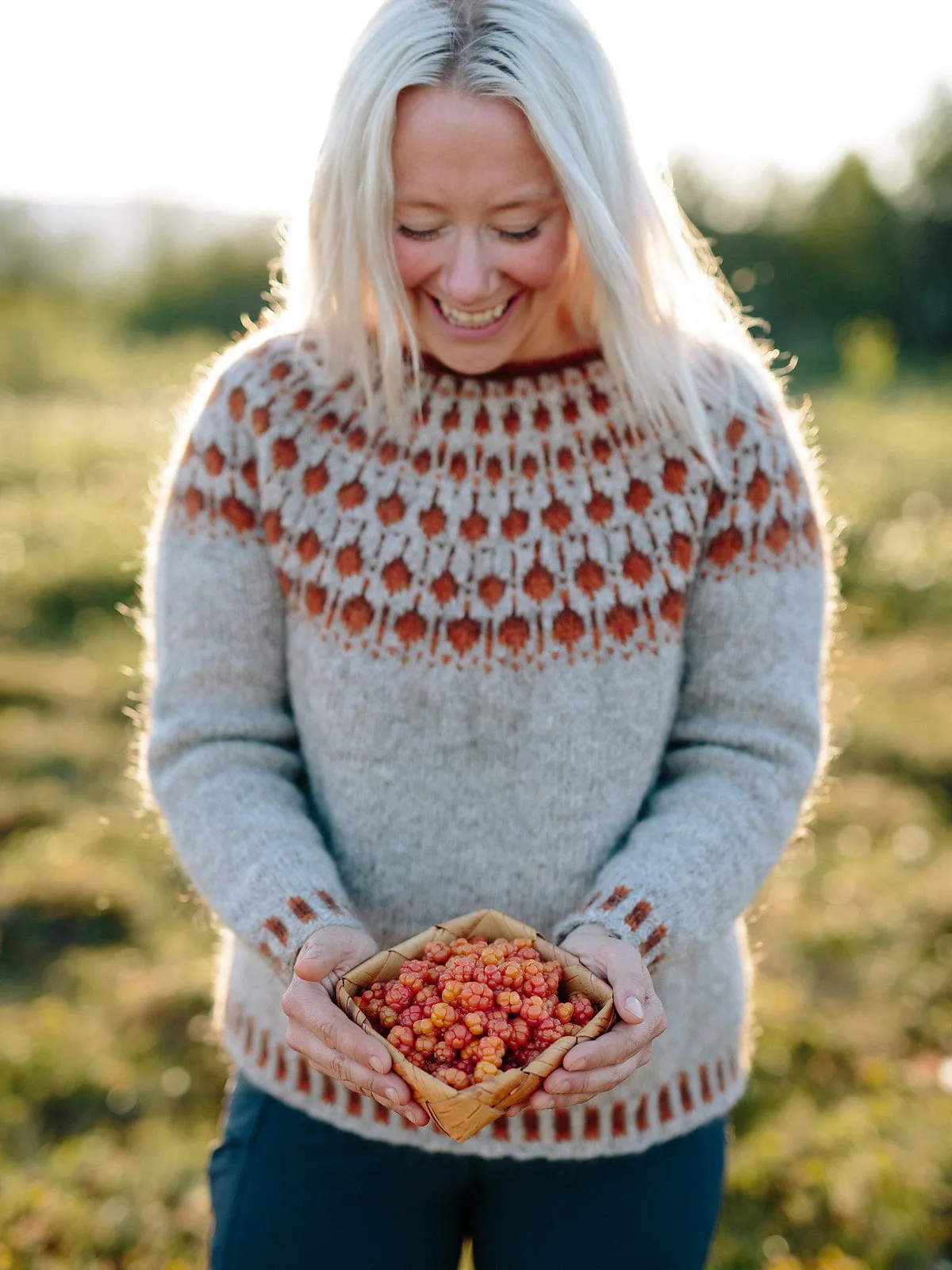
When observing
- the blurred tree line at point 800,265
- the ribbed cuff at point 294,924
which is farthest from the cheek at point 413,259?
the blurred tree line at point 800,265

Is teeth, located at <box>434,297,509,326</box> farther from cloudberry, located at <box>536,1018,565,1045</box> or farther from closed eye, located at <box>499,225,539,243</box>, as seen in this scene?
cloudberry, located at <box>536,1018,565,1045</box>

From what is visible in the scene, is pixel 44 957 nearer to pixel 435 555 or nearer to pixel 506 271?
pixel 435 555

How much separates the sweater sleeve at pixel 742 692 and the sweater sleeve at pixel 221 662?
1.34ft

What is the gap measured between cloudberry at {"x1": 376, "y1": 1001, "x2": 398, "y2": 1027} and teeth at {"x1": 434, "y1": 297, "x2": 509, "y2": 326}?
0.83 meters

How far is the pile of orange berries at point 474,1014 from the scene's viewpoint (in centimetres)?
133

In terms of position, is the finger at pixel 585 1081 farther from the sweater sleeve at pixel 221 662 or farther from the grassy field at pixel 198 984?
the grassy field at pixel 198 984

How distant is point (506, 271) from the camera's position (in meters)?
1.52

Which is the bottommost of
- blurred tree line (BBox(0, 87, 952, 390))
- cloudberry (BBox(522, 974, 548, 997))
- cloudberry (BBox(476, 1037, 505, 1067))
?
cloudberry (BBox(476, 1037, 505, 1067))

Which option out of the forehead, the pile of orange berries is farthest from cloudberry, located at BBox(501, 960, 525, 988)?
the forehead

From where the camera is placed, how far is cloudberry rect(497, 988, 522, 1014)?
134cm

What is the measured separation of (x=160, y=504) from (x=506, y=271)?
555 mm

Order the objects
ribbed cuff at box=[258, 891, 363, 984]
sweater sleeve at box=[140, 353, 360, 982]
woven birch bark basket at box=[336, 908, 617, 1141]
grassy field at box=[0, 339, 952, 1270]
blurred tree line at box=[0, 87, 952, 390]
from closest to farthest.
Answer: woven birch bark basket at box=[336, 908, 617, 1141], ribbed cuff at box=[258, 891, 363, 984], sweater sleeve at box=[140, 353, 360, 982], grassy field at box=[0, 339, 952, 1270], blurred tree line at box=[0, 87, 952, 390]

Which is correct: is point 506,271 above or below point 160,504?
above

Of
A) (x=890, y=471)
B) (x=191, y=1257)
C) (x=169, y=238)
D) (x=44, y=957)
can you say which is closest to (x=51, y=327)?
(x=169, y=238)
